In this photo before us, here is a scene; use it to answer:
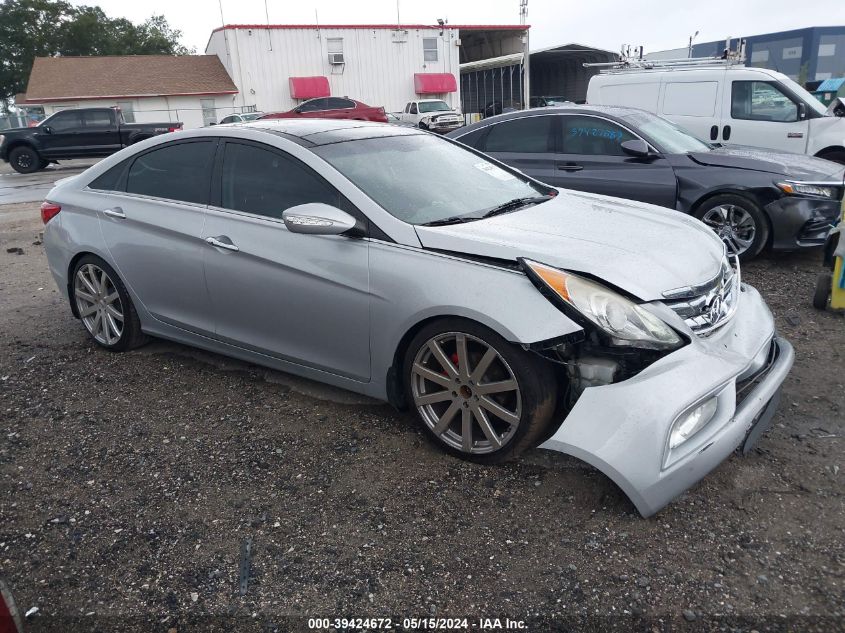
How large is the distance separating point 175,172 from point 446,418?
2358 millimetres

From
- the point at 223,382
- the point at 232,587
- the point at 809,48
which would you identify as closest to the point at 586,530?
the point at 232,587

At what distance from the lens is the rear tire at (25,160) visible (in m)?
20.6

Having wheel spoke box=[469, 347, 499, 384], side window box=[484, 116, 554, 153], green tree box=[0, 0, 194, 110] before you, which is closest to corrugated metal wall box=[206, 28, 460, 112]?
green tree box=[0, 0, 194, 110]

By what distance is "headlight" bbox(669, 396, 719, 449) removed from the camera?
2.48m

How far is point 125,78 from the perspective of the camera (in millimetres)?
37531

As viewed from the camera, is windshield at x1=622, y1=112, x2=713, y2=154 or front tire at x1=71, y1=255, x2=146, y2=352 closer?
front tire at x1=71, y1=255, x2=146, y2=352

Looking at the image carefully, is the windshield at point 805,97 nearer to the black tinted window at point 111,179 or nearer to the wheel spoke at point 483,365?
the wheel spoke at point 483,365

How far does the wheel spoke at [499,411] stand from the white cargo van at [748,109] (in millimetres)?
7333

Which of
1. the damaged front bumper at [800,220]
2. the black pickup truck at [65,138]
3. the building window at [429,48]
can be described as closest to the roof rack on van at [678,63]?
the damaged front bumper at [800,220]

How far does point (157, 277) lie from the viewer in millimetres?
4105

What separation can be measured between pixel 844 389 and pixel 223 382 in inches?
144

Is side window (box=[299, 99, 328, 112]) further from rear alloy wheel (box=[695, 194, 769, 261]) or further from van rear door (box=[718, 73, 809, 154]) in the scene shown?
rear alloy wheel (box=[695, 194, 769, 261])

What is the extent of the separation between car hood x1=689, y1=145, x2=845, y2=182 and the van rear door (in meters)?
2.64

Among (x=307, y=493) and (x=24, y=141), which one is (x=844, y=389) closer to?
(x=307, y=493)
